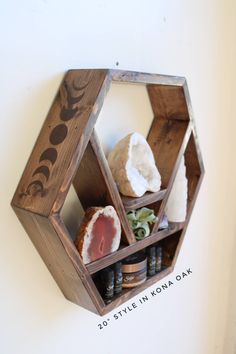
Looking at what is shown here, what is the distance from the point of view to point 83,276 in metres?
0.53

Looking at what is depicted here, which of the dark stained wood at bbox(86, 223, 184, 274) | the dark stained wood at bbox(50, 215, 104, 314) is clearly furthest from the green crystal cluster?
the dark stained wood at bbox(50, 215, 104, 314)

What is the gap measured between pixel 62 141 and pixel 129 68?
253mm

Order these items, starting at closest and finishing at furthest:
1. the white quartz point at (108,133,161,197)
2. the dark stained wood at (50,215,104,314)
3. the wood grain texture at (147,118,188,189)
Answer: the dark stained wood at (50,215,104,314)
the white quartz point at (108,133,161,197)
the wood grain texture at (147,118,188,189)

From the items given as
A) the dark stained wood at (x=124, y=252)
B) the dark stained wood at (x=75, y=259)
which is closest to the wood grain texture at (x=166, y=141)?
the dark stained wood at (x=124, y=252)

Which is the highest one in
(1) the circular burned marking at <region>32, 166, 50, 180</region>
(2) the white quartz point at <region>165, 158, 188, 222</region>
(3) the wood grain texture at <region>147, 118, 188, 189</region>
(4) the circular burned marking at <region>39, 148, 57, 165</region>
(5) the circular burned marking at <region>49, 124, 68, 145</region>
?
(5) the circular burned marking at <region>49, 124, 68, 145</region>

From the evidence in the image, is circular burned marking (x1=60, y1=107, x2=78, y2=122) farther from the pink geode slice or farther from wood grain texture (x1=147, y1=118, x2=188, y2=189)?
wood grain texture (x1=147, y1=118, x2=188, y2=189)

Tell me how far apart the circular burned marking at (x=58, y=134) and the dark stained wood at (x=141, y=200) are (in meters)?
0.17

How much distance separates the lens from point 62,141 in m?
0.50

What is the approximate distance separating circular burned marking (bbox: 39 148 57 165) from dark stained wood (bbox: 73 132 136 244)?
6 centimetres

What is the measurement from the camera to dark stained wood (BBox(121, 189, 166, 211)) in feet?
1.94

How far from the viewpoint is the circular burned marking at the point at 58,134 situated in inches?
19.8

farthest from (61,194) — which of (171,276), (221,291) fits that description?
(221,291)

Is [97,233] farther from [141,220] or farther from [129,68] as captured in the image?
[129,68]

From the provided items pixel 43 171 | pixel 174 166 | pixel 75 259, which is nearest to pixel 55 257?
pixel 75 259
